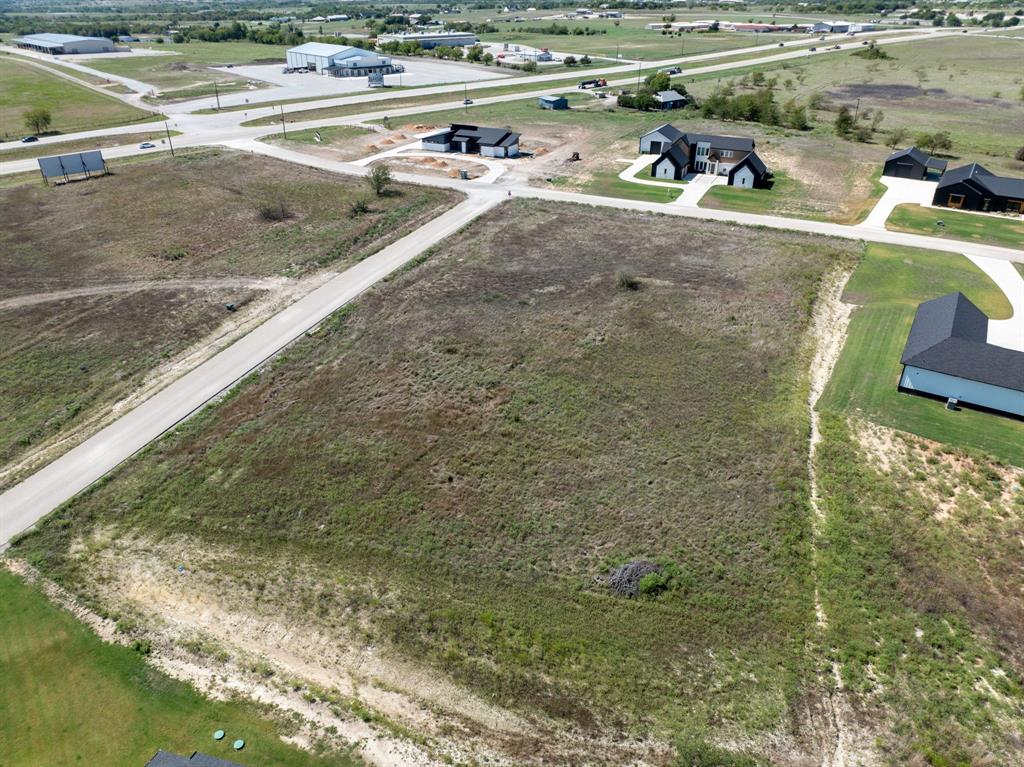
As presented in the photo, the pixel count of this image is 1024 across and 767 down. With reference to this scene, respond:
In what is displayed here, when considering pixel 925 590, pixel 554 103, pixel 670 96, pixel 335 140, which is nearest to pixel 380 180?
pixel 335 140

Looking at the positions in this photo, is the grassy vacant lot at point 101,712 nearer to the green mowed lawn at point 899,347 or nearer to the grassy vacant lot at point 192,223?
the green mowed lawn at point 899,347

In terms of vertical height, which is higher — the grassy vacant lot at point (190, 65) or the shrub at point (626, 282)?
the grassy vacant lot at point (190, 65)

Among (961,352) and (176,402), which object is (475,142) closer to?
(176,402)

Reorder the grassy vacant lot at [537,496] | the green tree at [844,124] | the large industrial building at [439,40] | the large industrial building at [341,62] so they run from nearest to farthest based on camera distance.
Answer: the grassy vacant lot at [537,496], the green tree at [844,124], the large industrial building at [341,62], the large industrial building at [439,40]

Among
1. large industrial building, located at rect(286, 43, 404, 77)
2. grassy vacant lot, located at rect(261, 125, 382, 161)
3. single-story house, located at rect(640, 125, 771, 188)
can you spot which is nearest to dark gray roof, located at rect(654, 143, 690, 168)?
single-story house, located at rect(640, 125, 771, 188)

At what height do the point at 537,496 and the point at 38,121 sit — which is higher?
the point at 38,121

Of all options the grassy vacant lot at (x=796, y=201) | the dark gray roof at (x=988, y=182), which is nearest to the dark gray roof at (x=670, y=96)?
the grassy vacant lot at (x=796, y=201)

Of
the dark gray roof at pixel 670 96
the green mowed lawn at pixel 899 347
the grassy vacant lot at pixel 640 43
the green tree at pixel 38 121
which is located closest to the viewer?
the green mowed lawn at pixel 899 347
